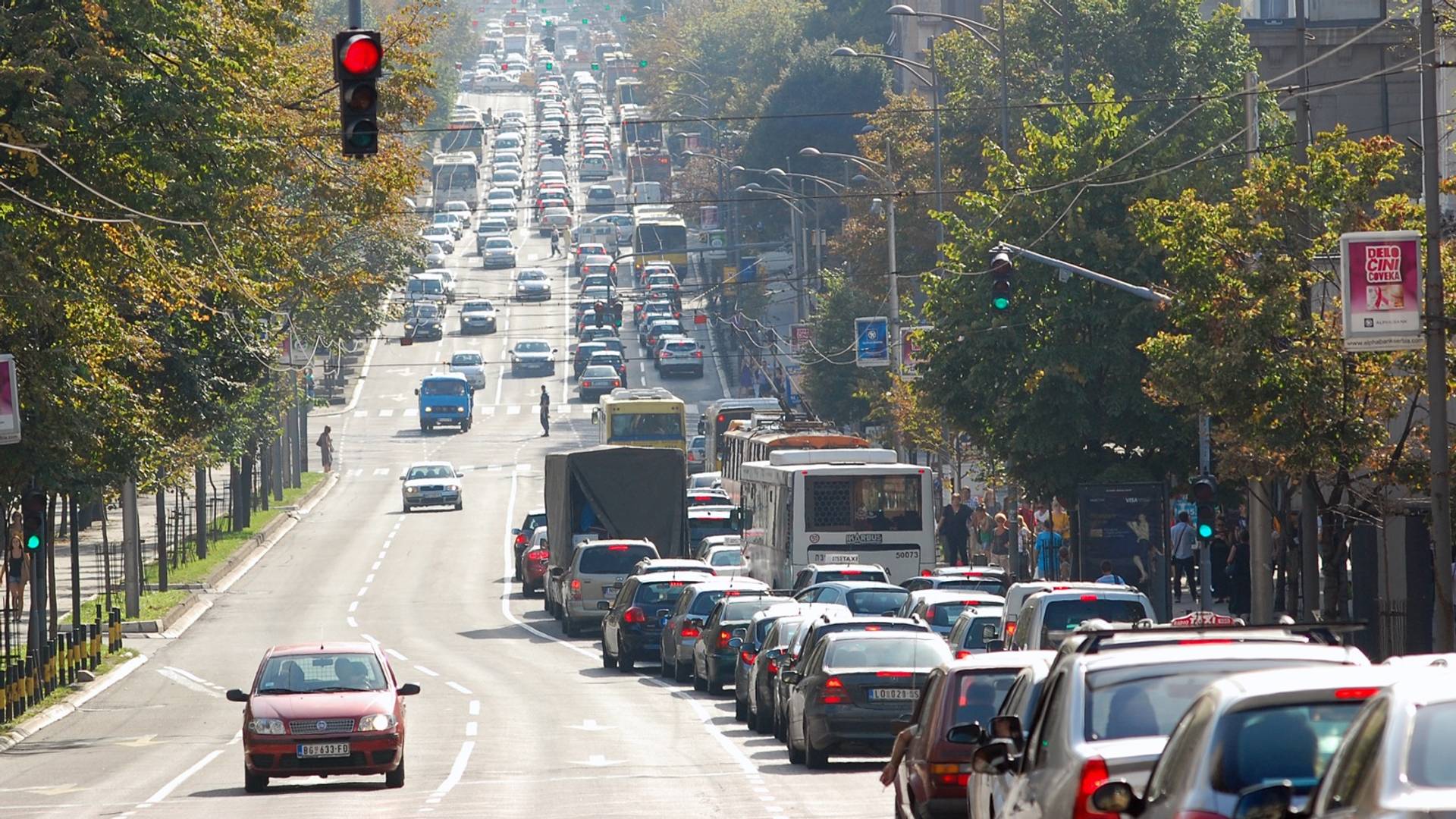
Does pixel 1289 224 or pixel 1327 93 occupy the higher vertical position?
pixel 1327 93

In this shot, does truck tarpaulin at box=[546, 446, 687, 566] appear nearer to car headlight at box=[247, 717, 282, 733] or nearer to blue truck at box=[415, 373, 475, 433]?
car headlight at box=[247, 717, 282, 733]

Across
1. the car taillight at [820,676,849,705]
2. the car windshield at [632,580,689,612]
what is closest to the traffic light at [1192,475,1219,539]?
the car windshield at [632,580,689,612]

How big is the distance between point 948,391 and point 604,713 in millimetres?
14299

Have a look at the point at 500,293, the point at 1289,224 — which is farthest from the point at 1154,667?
the point at 500,293

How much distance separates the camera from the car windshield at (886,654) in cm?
2175

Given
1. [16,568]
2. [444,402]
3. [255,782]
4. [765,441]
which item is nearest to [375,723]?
[255,782]

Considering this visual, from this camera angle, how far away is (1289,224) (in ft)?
92.7

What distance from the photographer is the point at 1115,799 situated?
8695 mm

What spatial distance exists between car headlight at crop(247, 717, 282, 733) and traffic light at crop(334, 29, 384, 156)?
6.61 meters

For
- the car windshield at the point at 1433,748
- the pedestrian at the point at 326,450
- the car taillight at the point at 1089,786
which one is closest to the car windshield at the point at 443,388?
the pedestrian at the point at 326,450

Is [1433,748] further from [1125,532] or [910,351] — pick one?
[910,351]

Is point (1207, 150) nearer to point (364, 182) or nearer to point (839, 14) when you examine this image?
point (364, 182)

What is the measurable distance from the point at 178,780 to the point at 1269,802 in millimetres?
17211

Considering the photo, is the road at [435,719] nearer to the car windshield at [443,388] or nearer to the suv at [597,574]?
the suv at [597,574]
